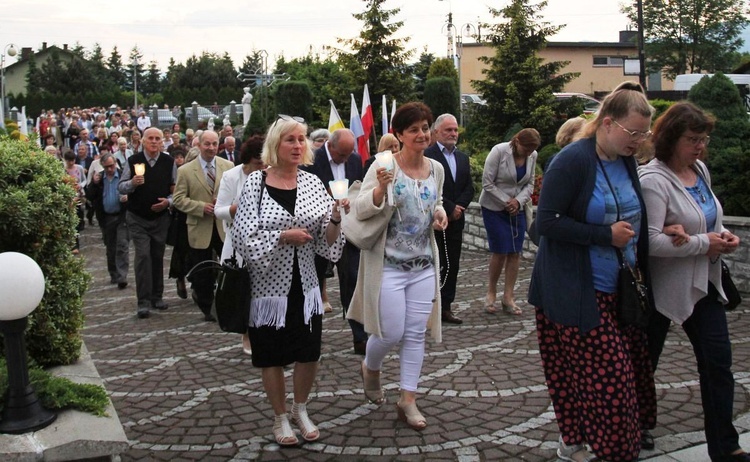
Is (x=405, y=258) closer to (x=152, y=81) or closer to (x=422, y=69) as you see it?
(x=422, y=69)

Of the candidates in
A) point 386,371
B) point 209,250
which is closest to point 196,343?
point 209,250

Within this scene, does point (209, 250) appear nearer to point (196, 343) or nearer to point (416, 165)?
Result: point (196, 343)

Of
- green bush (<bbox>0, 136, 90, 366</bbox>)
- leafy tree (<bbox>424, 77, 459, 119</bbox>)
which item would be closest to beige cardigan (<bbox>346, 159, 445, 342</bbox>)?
green bush (<bbox>0, 136, 90, 366</bbox>)

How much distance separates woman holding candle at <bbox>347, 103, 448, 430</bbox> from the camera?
488 cm

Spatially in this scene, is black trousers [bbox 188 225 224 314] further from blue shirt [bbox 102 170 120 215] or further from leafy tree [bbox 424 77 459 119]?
leafy tree [bbox 424 77 459 119]

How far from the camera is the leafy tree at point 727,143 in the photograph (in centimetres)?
912

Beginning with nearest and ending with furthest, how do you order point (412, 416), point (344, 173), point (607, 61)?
1. point (412, 416)
2. point (344, 173)
3. point (607, 61)

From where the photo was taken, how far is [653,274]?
13.9 ft

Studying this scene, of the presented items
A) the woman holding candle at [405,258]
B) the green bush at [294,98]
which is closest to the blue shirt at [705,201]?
the woman holding candle at [405,258]

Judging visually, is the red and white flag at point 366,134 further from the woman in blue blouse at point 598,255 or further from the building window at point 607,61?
the building window at point 607,61

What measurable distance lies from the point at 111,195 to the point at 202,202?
3.30 metres

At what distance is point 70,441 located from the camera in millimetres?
3668

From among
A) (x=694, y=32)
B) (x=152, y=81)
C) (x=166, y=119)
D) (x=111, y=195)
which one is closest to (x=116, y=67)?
(x=152, y=81)

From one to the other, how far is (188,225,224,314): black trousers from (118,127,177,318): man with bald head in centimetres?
68
